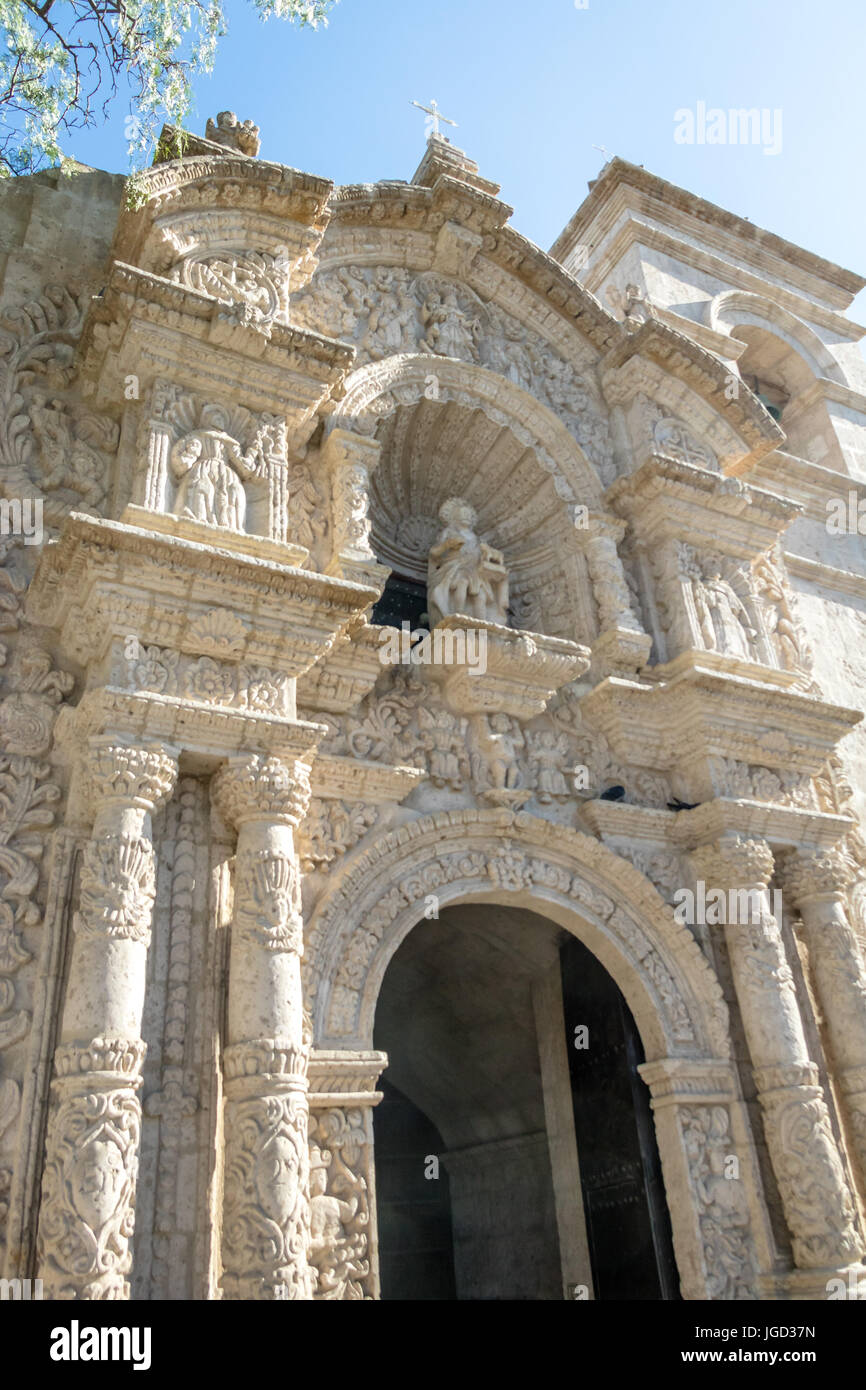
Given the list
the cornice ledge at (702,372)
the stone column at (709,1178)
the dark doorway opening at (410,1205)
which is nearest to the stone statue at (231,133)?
the cornice ledge at (702,372)

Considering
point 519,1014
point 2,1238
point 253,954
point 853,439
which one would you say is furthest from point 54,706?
point 853,439

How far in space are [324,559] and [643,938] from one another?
3.39m

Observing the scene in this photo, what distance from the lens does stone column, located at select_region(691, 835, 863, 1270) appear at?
621cm

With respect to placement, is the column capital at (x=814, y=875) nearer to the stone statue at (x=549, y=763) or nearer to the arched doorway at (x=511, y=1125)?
the arched doorway at (x=511, y=1125)

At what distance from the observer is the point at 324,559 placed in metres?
7.25

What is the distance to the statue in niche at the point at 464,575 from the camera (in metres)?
7.86

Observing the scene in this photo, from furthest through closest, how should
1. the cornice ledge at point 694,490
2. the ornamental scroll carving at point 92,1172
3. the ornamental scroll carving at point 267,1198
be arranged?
the cornice ledge at point 694,490
the ornamental scroll carving at point 267,1198
the ornamental scroll carving at point 92,1172

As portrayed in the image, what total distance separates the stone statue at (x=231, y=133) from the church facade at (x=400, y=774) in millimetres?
43

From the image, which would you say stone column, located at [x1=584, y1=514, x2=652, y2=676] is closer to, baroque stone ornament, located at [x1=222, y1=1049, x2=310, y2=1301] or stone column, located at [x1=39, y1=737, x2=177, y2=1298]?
stone column, located at [x1=39, y1=737, x2=177, y2=1298]

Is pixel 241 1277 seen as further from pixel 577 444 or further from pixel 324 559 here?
pixel 577 444

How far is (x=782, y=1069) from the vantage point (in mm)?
6598

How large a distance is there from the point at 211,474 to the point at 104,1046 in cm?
343

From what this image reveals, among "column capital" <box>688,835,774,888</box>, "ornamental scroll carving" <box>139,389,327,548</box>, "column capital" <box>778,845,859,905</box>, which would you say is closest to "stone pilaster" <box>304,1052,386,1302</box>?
"column capital" <box>688,835,774,888</box>

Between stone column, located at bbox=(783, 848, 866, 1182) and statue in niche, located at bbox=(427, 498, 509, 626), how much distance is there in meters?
2.91
